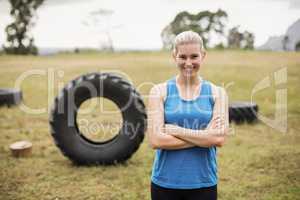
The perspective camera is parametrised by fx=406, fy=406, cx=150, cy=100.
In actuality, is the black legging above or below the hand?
below

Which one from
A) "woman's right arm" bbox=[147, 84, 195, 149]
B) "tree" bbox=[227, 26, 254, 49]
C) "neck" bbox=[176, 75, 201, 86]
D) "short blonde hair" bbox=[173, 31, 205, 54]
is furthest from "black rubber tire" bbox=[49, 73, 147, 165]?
"tree" bbox=[227, 26, 254, 49]

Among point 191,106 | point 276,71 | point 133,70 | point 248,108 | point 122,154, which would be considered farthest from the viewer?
point 133,70

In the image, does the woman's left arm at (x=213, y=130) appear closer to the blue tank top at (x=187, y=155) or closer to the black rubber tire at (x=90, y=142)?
the blue tank top at (x=187, y=155)

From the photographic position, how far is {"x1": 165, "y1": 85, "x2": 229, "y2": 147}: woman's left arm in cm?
233

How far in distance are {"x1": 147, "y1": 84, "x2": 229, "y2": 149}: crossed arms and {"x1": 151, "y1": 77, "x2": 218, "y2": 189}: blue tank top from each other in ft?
0.11

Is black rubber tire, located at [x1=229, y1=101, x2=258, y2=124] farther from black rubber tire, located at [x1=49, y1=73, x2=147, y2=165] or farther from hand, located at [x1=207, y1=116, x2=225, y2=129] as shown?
hand, located at [x1=207, y1=116, x2=225, y2=129]

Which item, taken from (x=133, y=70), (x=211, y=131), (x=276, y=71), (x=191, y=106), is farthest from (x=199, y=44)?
(x=133, y=70)

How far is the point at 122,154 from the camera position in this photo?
5500 mm

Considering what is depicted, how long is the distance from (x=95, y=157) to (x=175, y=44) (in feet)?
11.4

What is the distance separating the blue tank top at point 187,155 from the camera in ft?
7.52

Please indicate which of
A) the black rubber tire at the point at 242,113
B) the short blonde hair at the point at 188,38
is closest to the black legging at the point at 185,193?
the short blonde hair at the point at 188,38

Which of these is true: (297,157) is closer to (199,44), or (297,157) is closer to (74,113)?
(74,113)

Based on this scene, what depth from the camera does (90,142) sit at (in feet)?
18.5

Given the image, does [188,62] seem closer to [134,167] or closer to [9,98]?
[134,167]
